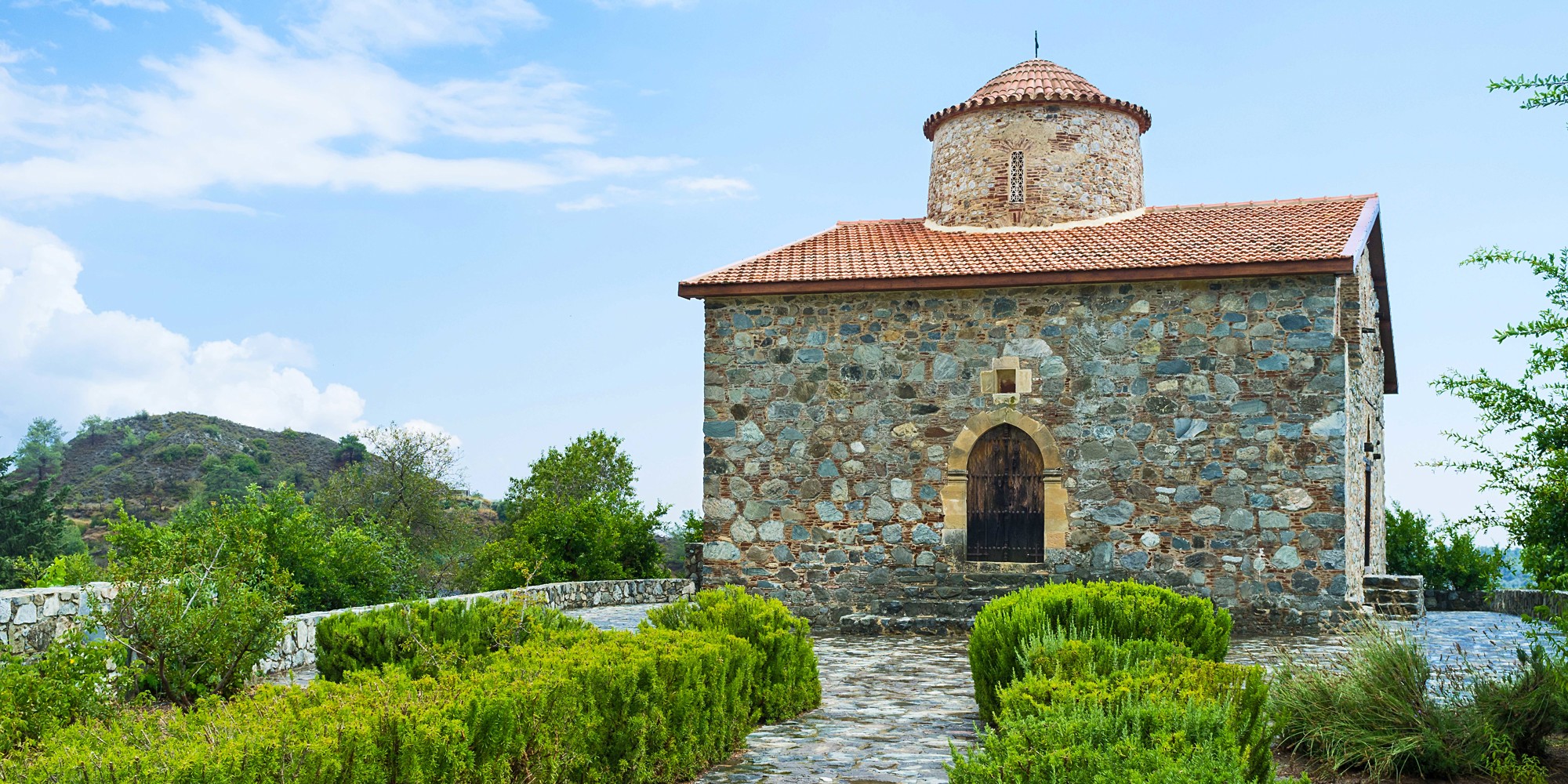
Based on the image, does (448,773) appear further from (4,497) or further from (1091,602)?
(4,497)

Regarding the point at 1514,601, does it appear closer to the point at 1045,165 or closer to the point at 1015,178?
the point at 1045,165

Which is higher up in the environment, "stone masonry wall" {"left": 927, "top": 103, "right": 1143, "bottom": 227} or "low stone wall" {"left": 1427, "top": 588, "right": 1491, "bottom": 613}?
"stone masonry wall" {"left": 927, "top": 103, "right": 1143, "bottom": 227}

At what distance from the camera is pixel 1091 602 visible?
7.90m

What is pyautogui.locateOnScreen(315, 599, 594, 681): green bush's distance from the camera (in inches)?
308

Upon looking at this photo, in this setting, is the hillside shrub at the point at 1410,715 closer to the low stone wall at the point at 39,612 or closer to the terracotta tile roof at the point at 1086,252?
the terracotta tile roof at the point at 1086,252

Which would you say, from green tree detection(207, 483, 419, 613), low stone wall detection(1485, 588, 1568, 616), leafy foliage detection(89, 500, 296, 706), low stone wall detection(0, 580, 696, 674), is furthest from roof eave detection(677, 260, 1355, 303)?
low stone wall detection(1485, 588, 1568, 616)

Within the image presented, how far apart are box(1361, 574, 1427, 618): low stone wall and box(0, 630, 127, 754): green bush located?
1336 cm

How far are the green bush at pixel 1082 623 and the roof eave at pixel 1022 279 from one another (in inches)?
205

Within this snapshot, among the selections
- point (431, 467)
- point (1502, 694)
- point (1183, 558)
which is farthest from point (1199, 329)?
point (431, 467)

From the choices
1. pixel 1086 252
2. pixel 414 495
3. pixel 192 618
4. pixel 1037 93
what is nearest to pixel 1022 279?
pixel 1086 252

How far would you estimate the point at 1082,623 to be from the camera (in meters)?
7.75

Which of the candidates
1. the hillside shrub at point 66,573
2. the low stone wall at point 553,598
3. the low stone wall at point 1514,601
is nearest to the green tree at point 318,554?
the low stone wall at point 553,598

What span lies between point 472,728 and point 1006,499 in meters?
9.70

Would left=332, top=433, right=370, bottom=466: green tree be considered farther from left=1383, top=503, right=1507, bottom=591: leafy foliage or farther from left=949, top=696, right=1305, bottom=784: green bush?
left=949, top=696, right=1305, bottom=784: green bush
